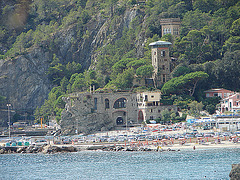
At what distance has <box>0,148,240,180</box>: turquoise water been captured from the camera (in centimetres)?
7962

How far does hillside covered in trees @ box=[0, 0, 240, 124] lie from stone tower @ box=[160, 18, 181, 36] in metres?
1.54

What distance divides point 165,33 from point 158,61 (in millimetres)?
15722

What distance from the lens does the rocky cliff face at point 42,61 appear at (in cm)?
16638

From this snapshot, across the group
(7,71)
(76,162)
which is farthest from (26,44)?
(76,162)

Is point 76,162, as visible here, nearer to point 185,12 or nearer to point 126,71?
point 126,71

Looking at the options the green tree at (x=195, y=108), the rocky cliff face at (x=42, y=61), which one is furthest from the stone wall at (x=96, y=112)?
the rocky cliff face at (x=42, y=61)

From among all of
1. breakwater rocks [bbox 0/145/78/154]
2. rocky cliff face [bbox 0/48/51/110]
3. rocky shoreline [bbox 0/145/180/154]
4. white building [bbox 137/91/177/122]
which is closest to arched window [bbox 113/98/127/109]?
white building [bbox 137/91/177/122]

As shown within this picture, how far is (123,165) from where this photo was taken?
8681 centimetres

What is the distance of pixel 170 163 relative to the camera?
86688 mm

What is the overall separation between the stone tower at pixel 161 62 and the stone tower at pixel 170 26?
13.9 meters

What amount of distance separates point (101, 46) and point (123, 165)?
280ft

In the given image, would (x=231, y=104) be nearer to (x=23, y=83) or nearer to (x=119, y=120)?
(x=119, y=120)

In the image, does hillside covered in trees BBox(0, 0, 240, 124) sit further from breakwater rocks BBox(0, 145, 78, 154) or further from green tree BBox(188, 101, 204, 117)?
breakwater rocks BBox(0, 145, 78, 154)

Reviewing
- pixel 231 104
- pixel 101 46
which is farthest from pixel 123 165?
pixel 101 46
